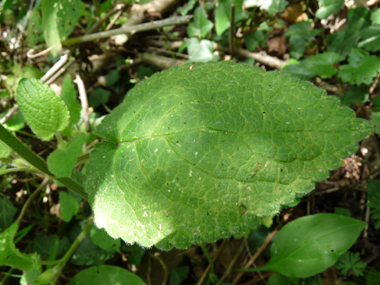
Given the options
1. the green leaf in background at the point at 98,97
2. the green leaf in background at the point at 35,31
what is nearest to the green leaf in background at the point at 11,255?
the green leaf in background at the point at 98,97

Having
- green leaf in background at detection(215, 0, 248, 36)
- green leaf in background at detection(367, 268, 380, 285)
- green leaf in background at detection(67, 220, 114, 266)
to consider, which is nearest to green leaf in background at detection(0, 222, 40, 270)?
green leaf in background at detection(67, 220, 114, 266)

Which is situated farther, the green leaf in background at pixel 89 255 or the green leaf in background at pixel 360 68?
the green leaf in background at pixel 89 255

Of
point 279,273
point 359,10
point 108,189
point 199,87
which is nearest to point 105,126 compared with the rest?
point 108,189

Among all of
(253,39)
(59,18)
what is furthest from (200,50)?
(59,18)

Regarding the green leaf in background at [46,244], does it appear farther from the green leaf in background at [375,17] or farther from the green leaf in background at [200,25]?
the green leaf in background at [375,17]

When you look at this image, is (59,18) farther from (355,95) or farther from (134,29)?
(355,95)

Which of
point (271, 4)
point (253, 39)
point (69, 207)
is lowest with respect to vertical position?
point (69, 207)

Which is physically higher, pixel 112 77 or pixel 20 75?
pixel 20 75
